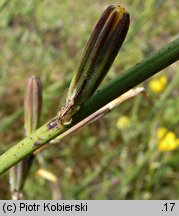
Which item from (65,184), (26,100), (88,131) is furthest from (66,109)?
(88,131)

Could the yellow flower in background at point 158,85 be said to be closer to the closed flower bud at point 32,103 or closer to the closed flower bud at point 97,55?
the closed flower bud at point 32,103

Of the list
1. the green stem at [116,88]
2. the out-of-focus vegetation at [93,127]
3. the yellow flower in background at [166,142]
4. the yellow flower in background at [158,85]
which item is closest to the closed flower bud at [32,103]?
the green stem at [116,88]

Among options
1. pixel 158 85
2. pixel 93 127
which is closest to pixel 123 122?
pixel 158 85

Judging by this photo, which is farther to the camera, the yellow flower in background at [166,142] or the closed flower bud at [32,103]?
the yellow flower in background at [166,142]

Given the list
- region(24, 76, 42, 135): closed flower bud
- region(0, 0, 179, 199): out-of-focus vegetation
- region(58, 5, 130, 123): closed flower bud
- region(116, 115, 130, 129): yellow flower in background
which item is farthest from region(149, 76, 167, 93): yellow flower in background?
region(58, 5, 130, 123): closed flower bud

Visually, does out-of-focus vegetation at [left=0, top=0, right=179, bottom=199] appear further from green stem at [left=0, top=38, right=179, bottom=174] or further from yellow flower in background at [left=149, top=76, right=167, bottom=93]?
green stem at [left=0, top=38, right=179, bottom=174]

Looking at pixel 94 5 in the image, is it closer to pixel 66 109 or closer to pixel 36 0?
pixel 36 0

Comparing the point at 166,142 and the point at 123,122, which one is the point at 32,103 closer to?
the point at 166,142
